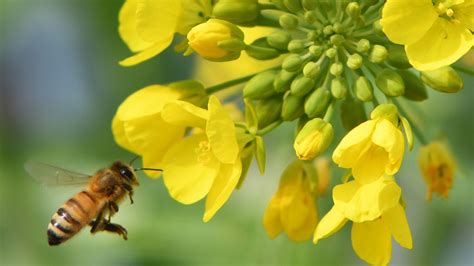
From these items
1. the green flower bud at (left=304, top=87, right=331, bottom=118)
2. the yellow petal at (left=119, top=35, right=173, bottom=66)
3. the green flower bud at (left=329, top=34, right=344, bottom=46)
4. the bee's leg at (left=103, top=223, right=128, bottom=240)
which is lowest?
the bee's leg at (left=103, top=223, right=128, bottom=240)

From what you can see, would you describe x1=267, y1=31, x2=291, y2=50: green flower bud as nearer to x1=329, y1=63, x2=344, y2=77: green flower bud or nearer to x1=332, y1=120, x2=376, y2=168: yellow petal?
x1=329, y1=63, x2=344, y2=77: green flower bud

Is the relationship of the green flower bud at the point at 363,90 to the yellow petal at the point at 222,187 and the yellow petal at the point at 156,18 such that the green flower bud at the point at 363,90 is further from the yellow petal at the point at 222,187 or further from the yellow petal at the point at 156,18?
the yellow petal at the point at 156,18

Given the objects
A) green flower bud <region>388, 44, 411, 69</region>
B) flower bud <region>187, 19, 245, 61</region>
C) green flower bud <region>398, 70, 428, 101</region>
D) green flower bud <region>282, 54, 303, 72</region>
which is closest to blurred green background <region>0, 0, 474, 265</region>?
green flower bud <region>398, 70, 428, 101</region>

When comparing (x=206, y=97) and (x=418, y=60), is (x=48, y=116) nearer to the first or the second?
(x=206, y=97)

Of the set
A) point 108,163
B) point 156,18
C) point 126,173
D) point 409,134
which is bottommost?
point 108,163

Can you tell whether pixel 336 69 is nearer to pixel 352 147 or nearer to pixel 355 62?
pixel 355 62

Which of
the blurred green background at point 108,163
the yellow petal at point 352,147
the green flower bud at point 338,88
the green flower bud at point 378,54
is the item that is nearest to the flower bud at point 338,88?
the green flower bud at point 338,88

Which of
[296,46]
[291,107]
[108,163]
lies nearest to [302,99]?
[291,107]

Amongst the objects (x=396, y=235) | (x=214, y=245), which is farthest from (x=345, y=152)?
(x=214, y=245)
